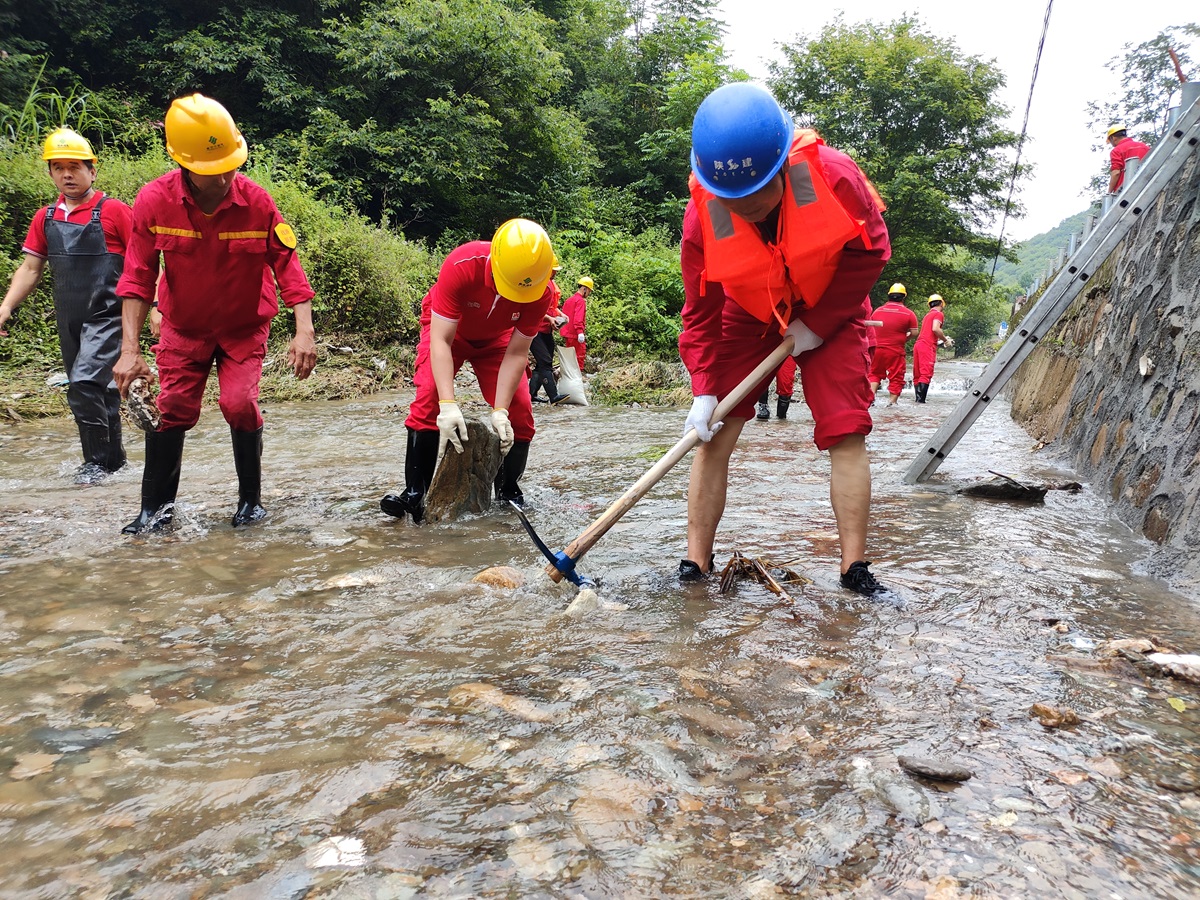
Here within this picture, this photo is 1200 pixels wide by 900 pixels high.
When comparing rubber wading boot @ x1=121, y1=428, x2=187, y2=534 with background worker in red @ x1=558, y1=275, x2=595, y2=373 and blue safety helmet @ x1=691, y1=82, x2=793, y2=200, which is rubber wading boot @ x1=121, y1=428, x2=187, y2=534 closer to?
blue safety helmet @ x1=691, y1=82, x2=793, y2=200

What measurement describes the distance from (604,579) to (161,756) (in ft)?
5.36

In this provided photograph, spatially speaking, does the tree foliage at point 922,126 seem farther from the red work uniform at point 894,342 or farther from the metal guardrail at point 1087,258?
the metal guardrail at point 1087,258

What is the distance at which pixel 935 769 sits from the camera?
5.15ft

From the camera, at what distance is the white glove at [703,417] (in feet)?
9.53

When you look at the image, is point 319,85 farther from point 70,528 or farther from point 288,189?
point 70,528

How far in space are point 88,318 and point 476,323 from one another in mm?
2731

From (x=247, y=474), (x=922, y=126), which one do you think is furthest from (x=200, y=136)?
(x=922, y=126)

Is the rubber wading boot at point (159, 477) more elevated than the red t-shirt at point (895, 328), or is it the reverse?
the red t-shirt at point (895, 328)

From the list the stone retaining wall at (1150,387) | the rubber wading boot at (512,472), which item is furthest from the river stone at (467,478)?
the stone retaining wall at (1150,387)

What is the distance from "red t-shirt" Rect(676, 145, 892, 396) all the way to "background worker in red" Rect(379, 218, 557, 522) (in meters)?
0.97

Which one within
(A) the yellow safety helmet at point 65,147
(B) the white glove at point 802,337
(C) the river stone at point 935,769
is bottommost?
(C) the river stone at point 935,769

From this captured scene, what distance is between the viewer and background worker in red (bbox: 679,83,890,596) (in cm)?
246

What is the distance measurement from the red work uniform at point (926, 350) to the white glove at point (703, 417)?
11292 mm

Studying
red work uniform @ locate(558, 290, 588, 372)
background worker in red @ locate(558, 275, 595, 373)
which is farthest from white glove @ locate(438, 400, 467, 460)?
red work uniform @ locate(558, 290, 588, 372)
